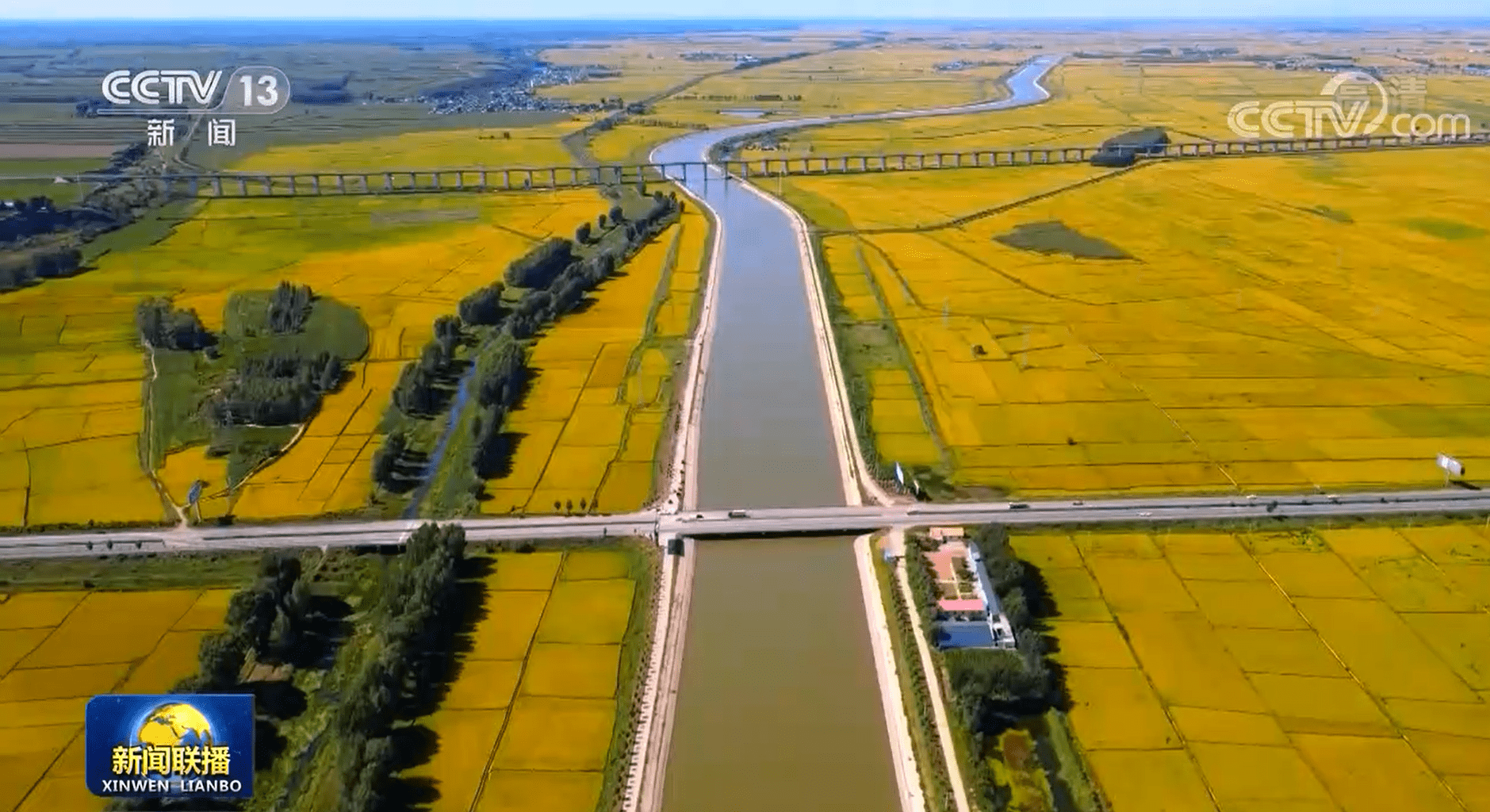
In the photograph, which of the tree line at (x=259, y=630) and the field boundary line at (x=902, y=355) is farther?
the field boundary line at (x=902, y=355)

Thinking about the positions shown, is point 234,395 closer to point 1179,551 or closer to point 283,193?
point 1179,551

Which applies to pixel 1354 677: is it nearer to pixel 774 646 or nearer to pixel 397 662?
pixel 774 646

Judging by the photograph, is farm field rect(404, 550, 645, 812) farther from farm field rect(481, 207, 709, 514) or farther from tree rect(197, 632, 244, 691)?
tree rect(197, 632, 244, 691)

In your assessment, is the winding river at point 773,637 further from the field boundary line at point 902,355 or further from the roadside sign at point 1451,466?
the roadside sign at point 1451,466

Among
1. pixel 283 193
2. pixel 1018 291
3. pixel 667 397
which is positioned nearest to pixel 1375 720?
pixel 667 397

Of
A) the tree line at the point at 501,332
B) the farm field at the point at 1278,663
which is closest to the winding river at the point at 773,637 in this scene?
the farm field at the point at 1278,663

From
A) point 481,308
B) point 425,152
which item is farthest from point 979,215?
point 425,152
